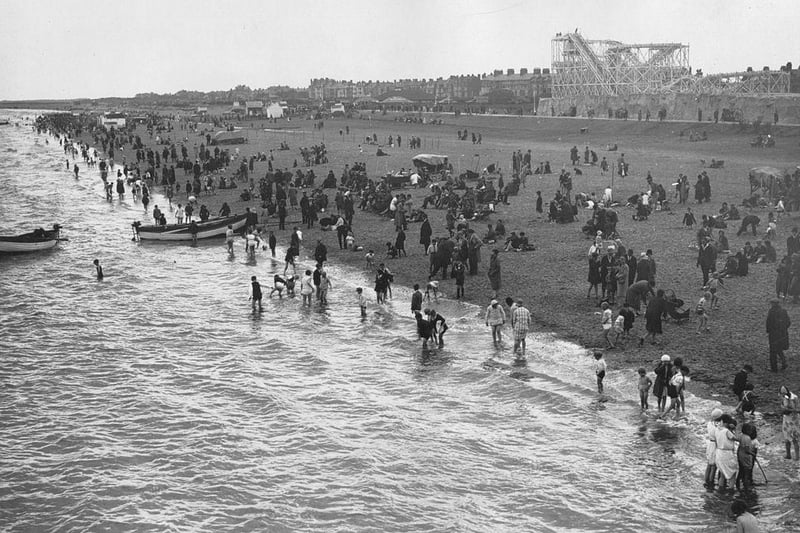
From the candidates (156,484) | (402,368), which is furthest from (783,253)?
(156,484)

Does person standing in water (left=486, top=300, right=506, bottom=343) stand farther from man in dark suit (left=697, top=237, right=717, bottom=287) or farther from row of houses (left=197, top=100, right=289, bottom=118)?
row of houses (left=197, top=100, right=289, bottom=118)

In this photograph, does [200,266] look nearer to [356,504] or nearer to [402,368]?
[402,368]

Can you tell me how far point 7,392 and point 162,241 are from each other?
17.7 m

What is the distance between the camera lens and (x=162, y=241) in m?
37.2

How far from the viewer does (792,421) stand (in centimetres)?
Result: 1309

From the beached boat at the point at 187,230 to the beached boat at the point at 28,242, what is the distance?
13.3 feet

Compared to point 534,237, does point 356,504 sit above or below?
below

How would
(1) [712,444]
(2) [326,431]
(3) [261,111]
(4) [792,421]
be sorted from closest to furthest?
(1) [712,444] → (4) [792,421] → (2) [326,431] → (3) [261,111]

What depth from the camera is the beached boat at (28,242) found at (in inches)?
1411

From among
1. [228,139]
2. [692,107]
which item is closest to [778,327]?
[692,107]

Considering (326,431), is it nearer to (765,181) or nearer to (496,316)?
(496,316)

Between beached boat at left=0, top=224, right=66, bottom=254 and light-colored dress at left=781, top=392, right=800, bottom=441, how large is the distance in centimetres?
3322

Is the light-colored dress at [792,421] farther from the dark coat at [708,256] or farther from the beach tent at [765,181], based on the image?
the beach tent at [765,181]

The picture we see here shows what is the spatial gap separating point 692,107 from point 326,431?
192 feet
